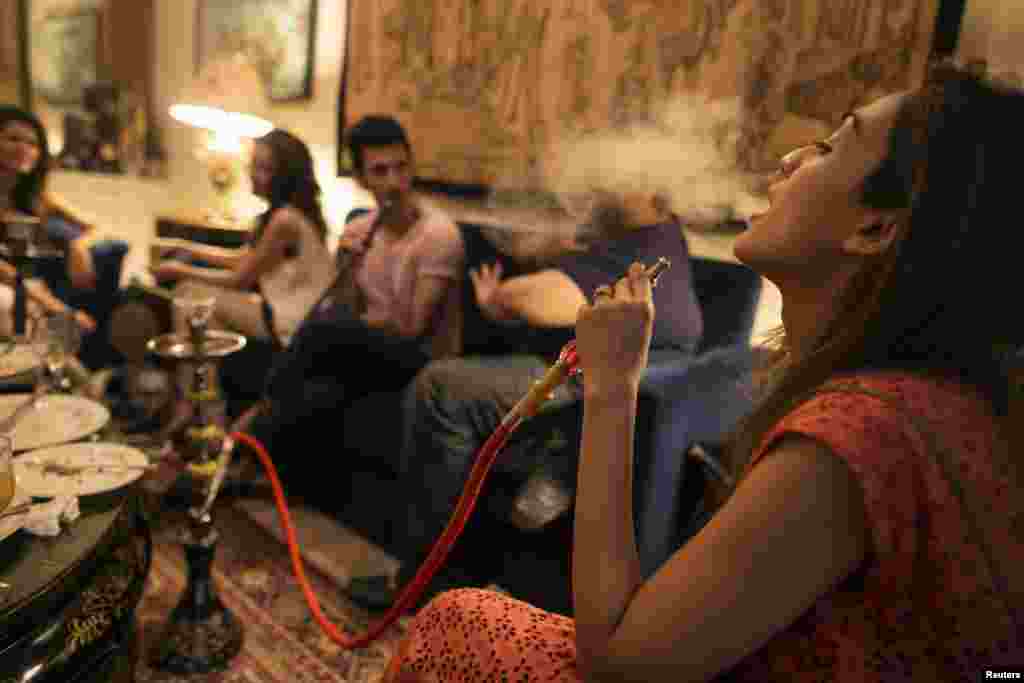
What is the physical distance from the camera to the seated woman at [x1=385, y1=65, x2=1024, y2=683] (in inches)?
23.6

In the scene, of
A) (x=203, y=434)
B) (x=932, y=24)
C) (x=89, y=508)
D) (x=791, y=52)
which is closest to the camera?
(x=89, y=508)

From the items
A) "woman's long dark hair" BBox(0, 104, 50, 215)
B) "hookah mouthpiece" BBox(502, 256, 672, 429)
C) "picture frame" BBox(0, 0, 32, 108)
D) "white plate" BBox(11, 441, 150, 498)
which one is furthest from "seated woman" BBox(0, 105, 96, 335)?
"hookah mouthpiece" BBox(502, 256, 672, 429)

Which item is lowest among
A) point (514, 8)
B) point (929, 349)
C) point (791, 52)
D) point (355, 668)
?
point (355, 668)

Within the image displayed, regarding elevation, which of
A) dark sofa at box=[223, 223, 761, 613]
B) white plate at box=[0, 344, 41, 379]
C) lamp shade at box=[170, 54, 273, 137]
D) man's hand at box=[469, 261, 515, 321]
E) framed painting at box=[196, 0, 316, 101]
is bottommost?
dark sofa at box=[223, 223, 761, 613]

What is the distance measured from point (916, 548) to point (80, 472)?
4.07 feet

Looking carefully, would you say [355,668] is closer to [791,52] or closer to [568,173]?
[568,173]

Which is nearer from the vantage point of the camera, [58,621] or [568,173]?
[58,621]

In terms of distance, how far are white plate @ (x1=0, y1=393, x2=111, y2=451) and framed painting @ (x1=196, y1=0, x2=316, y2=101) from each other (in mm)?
2716

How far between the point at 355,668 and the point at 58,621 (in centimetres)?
86

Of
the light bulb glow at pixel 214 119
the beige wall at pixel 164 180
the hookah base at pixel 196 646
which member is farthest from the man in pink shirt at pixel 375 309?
the beige wall at pixel 164 180

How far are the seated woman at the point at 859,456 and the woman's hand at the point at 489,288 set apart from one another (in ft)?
5.18

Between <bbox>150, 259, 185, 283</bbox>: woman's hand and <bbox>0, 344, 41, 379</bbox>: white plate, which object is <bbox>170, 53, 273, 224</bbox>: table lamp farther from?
<bbox>0, 344, 41, 379</bbox>: white plate

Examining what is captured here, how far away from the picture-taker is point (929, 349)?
2.26 feet

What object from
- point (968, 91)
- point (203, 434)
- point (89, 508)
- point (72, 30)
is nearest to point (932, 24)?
point (968, 91)
